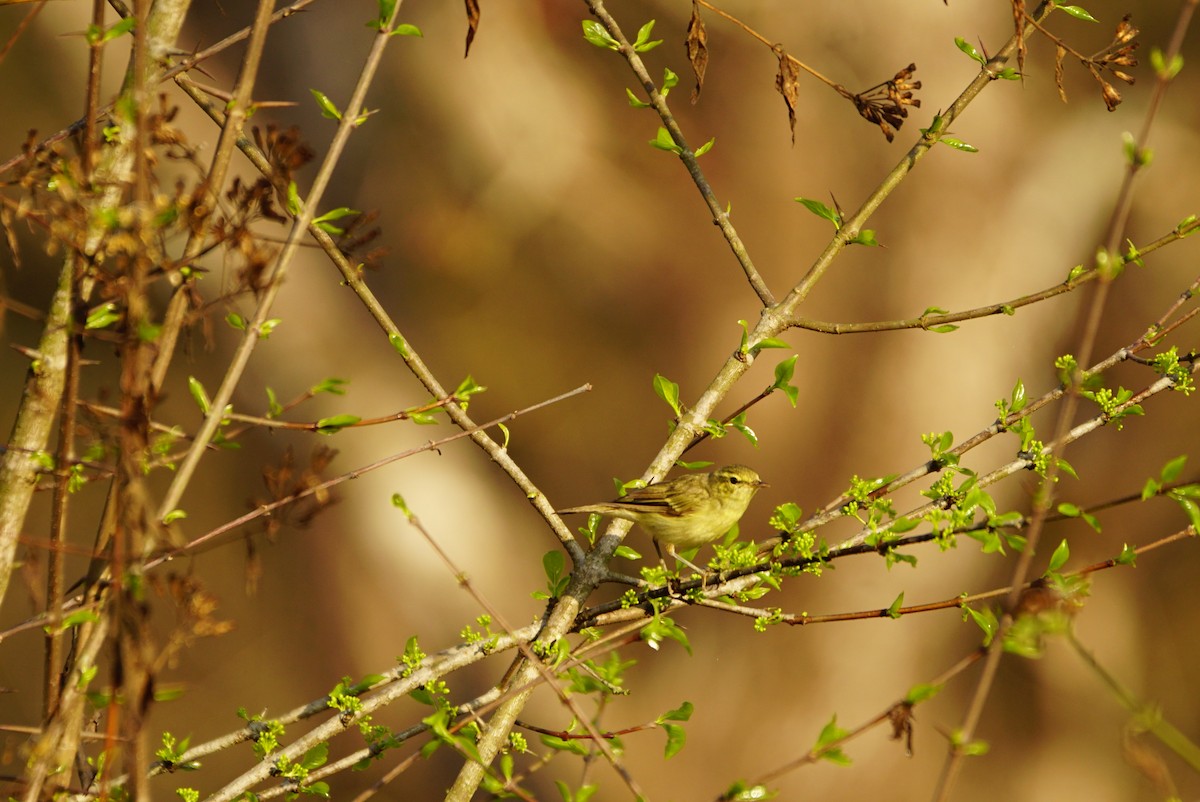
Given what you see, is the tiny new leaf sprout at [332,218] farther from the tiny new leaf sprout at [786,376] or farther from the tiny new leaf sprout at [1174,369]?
the tiny new leaf sprout at [1174,369]

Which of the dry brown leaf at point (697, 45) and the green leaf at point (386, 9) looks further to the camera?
the dry brown leaf at point (697, 45)

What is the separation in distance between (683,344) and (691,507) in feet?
5.83

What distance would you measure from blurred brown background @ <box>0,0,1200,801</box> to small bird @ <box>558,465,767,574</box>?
1167 mm

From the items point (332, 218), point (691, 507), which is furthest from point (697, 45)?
point (691, 507)

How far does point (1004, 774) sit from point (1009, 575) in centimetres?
132

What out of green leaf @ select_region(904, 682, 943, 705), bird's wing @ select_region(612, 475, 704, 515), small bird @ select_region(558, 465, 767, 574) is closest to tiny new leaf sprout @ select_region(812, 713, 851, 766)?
green leaf @ select_region(904, 682, 943, 705)

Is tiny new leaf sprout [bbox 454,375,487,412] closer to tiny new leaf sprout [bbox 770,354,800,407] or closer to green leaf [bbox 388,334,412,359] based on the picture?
green leaf [bbox 388,334,412,359]

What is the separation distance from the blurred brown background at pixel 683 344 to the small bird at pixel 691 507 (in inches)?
45.9

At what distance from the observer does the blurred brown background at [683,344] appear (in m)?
5.03

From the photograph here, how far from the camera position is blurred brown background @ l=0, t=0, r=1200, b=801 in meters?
5.03

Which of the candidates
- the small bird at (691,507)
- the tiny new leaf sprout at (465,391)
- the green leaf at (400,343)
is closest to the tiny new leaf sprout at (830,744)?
the tiny new leaf sprout at (465,391)

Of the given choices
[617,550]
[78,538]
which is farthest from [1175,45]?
[78,538]

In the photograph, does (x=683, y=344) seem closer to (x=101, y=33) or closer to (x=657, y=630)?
(x=657, y=630)

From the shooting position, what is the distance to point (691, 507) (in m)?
3.79
